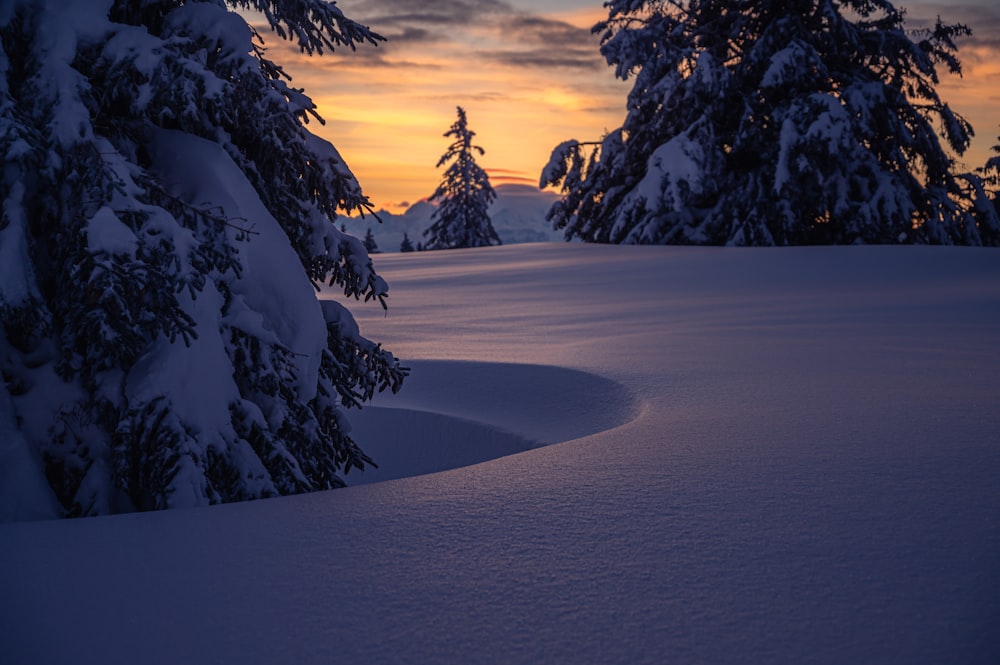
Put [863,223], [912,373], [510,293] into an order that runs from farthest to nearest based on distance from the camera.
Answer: [863,223]
[510,293]
[912,373]

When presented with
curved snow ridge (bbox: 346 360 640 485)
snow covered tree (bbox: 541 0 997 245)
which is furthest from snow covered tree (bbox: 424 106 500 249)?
curved snow ridge (bbox: 346 360 640 485)

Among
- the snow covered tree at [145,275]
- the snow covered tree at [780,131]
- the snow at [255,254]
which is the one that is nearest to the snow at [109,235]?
the snow covered tree at [145,275]

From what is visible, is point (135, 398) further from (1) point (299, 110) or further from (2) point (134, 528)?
(1) point (299, 110)

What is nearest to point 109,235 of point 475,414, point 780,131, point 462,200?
point 475,414

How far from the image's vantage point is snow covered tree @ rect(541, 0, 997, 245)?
16109 mm

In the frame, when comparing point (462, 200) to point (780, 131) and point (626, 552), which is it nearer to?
point (780, 131)

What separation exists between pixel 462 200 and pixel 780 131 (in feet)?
90.6

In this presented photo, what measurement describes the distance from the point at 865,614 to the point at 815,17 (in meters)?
19.4

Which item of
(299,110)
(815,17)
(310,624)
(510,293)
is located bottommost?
(510,293)

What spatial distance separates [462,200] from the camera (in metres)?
42.2

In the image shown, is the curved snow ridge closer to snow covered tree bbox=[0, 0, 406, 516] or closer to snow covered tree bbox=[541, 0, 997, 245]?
snow covered tree bbox=[0, 0, 406, 516]

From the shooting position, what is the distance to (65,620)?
1.78 m

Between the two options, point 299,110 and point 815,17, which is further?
point 815,17

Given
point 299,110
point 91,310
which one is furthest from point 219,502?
point 299,110
